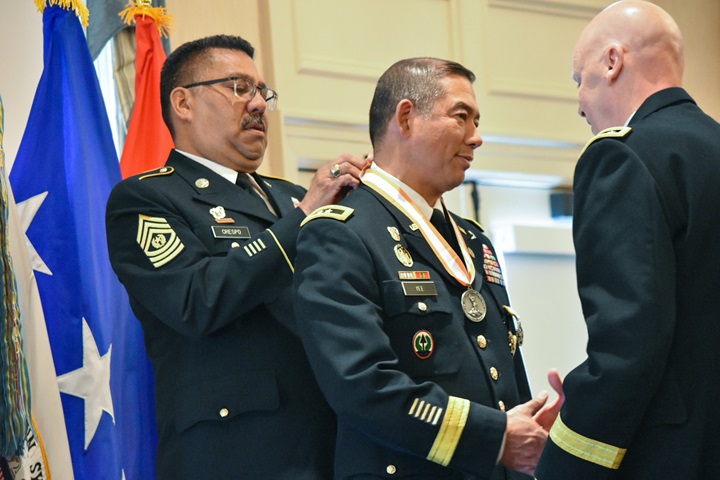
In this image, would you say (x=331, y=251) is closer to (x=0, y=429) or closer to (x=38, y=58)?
(x=0, y=429)

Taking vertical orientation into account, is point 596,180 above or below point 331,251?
above

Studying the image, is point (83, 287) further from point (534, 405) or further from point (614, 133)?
point (614, 133)

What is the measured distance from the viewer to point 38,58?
12.7 feet

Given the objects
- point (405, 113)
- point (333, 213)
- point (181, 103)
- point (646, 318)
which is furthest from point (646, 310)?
point (181, 103)

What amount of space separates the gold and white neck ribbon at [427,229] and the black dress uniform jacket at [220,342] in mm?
203

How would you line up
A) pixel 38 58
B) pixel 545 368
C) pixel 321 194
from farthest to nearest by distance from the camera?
pixel 545 368, pixel 38 58, pixel 321 194

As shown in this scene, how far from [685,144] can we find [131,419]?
1.76m

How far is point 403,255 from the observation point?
2650 mm

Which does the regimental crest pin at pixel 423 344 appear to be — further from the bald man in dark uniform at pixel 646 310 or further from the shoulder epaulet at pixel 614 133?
the shoulder epaulet at pixel 614 133

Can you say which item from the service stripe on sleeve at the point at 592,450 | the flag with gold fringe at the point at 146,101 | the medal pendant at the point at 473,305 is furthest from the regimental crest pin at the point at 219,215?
the service stripe on sleeve at the point at 592,450

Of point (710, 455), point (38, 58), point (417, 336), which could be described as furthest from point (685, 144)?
point (38, 58)

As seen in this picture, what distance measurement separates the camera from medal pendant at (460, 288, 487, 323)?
2.68 metres

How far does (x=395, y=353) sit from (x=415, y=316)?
10 cm

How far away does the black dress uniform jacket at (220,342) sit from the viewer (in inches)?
107
